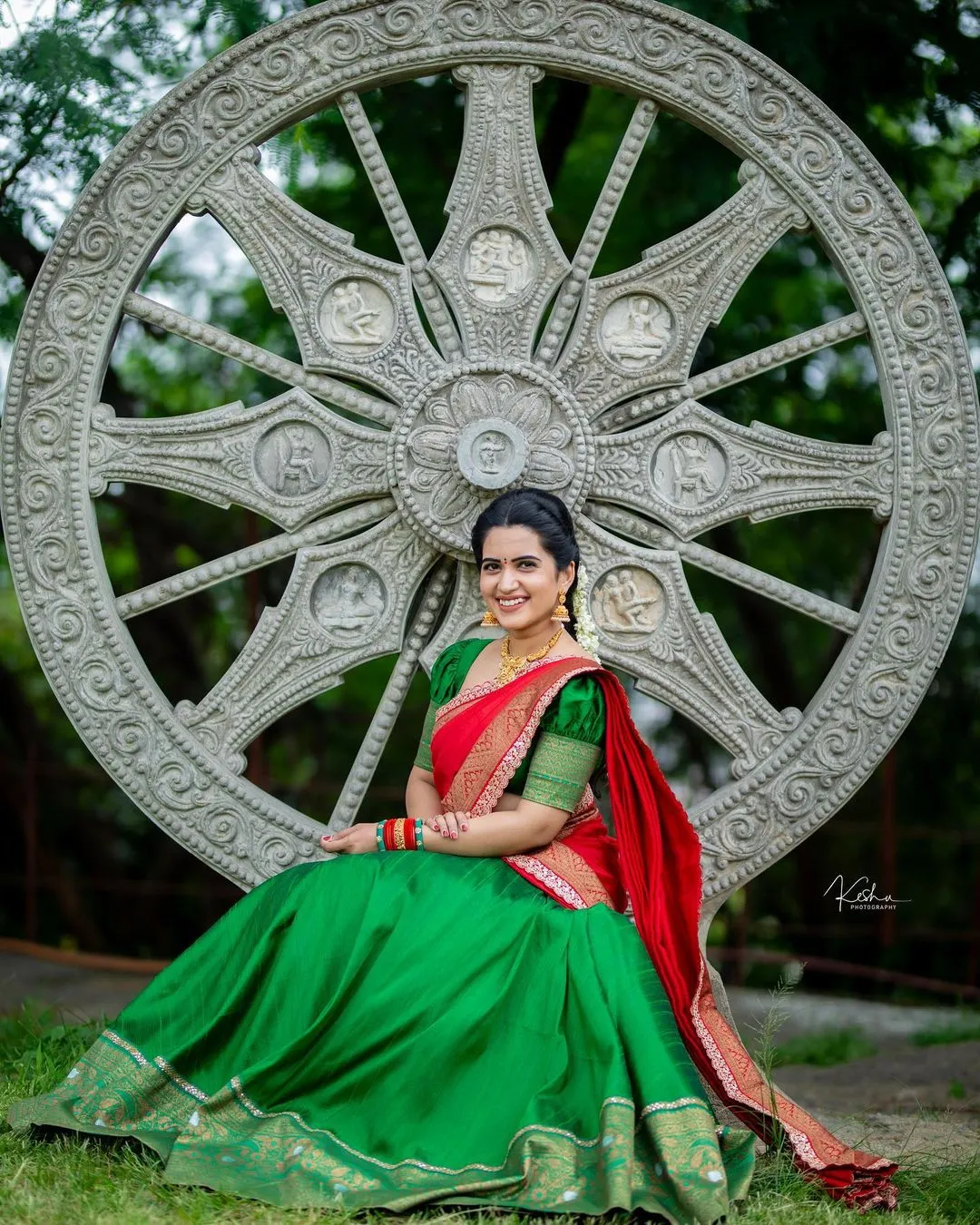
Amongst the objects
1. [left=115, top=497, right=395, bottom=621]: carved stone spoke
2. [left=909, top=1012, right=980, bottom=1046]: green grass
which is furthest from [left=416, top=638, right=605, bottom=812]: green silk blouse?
[left=909, top=1012, right=980, bottom=1046]: green grass

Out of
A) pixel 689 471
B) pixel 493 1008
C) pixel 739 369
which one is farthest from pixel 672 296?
pixel 493 1008

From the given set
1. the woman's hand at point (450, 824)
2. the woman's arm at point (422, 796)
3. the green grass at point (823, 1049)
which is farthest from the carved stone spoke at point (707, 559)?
the green grass at point (823, 1049)

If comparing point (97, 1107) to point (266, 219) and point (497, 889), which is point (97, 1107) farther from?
point (266, 219)

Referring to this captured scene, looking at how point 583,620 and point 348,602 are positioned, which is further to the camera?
point 348,602

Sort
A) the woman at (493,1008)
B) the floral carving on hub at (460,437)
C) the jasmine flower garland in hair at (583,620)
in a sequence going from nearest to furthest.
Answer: the woman at (493,1008) → the jasmine flower garland in hair at (583,620) → the floral carving on hub at (460,437)

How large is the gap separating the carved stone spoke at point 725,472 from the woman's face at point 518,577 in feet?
1.69

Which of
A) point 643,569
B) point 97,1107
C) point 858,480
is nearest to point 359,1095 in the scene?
point 97,1107

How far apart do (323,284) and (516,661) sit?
1.21 metres

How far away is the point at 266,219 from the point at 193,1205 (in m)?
2.50

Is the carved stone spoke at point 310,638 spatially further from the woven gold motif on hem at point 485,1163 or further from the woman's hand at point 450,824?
the woven gold motif on hem at point 485,1163

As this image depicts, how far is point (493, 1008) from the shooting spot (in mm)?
3008

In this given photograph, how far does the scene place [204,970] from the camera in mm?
3221

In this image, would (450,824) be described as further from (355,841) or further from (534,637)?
(534,637)

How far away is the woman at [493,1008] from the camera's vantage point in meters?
2.89
